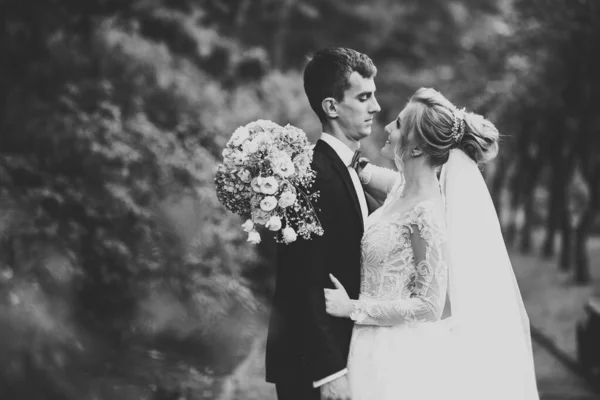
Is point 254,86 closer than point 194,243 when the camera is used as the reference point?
No

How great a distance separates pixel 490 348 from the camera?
380 centimetres

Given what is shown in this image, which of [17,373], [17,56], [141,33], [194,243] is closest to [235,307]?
[194,243]

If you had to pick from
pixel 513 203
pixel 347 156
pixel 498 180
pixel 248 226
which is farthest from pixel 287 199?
pixel 498 180

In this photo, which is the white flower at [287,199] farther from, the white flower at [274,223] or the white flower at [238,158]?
the white flower at [238,158]

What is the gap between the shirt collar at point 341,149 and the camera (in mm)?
3781

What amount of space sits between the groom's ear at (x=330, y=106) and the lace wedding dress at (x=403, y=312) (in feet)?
1.83

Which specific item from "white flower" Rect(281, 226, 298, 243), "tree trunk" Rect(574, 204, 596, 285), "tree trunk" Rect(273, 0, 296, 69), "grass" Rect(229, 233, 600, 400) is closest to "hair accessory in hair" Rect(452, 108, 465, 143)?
"white flower" Rect(281, 226, 298, 243)

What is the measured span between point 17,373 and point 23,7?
4467 mm

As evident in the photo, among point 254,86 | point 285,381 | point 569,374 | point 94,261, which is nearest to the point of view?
point 285,381

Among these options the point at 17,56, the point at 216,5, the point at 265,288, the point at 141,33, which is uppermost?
the point at 216,5

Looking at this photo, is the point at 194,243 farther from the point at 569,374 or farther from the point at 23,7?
the point at 569,374

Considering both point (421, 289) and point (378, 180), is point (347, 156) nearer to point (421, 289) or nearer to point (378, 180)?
point (378, 180)

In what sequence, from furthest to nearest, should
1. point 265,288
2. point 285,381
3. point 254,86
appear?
point 254,86 < point 265,288 < point 285,381

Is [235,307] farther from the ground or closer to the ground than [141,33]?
closer to the ground
